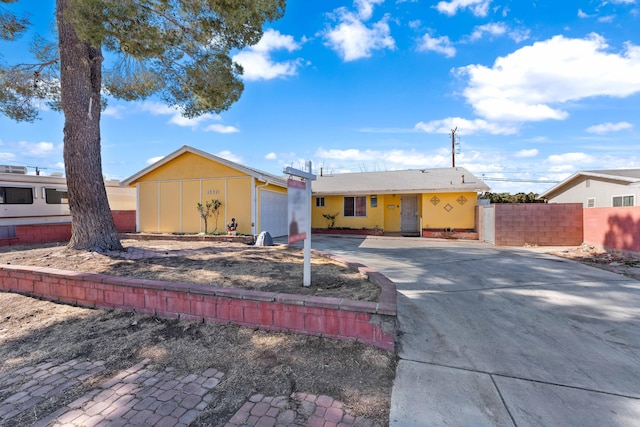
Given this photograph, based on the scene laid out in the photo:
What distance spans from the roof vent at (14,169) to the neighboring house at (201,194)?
5186 millimetres

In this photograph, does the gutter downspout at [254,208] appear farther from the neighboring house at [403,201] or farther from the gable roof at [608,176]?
the gable roof at [608,176]

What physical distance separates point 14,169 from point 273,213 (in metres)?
12.7

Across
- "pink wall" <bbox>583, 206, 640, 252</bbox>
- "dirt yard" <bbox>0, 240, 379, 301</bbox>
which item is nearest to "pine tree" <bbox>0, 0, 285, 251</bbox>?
"dirt yard" <bbox>0, 240, 379, 301</bbox>

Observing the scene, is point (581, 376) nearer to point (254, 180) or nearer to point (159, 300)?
point (159, 300)

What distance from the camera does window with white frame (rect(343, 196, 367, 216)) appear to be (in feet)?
53.9

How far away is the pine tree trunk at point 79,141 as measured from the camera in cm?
664

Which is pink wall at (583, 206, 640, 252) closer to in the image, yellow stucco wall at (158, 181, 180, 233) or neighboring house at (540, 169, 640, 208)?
neighboring house at (540, 169, 640, 208)

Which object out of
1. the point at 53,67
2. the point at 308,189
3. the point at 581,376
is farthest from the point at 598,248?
the point at 53,67

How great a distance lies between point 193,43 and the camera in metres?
7.38

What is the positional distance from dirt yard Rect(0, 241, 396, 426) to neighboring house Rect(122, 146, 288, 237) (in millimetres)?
7625

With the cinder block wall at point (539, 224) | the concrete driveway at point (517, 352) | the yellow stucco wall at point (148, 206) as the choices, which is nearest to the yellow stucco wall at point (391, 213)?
the cinder block wall at point (539, 224)

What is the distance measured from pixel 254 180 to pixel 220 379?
10.2 m

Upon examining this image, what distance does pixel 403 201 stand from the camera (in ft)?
53.3

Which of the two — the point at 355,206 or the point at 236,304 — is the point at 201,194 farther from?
the point at 236,304
